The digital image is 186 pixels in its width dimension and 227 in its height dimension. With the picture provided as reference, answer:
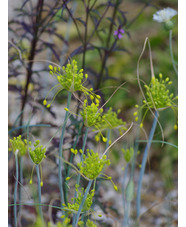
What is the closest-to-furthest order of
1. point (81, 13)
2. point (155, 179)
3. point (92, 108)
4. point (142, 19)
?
point (92, 108) < point (81, 13) < point (155, 179) < point (142, 19)

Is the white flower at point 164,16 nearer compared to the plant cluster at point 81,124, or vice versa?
the plant cluster at point 81,124

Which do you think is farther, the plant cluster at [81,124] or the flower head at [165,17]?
the flower head at [165,17]

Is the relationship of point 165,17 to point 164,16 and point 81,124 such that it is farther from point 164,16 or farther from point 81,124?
point 81,124

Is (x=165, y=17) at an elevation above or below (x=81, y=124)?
above

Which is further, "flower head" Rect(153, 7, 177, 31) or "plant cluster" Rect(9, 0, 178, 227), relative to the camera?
"flower head" Rect(153, 7, 177, 31)

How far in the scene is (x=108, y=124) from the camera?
23.6 inches

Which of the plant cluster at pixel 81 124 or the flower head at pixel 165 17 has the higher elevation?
the flower head at pixel 165 17

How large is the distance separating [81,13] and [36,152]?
0.35 meters

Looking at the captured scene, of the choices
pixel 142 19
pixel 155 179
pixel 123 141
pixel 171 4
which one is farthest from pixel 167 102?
pixel 142 19

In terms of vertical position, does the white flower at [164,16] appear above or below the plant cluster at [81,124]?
above

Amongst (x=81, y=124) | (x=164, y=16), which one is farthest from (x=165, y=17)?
(x=81, y=124)

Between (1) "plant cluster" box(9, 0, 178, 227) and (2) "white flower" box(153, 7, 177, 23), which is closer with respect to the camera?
(1) "plant cluster" box(9, 0, 178, 227)

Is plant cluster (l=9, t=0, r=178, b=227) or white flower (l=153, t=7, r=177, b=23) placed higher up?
white flower (l=153, t=7, r=177, b=23)
